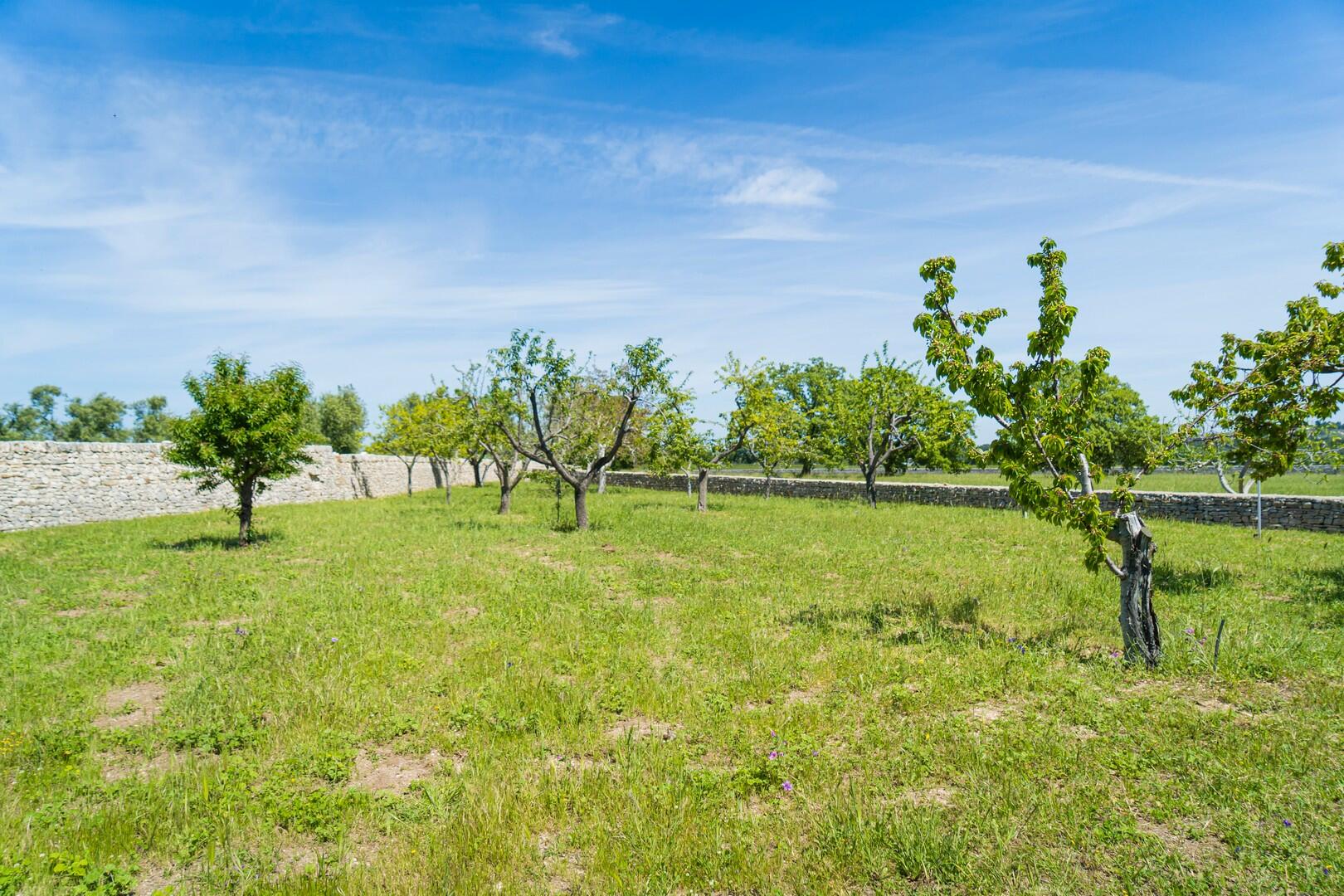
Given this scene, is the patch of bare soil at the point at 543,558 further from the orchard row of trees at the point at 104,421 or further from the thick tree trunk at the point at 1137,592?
the orchard row of trees at the point at 104,421

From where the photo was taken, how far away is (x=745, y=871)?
399 centimetres

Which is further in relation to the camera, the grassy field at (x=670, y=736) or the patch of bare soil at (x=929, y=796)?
the patch of bare soil at (x=929, y=796)

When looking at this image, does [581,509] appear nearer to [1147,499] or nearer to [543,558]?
[543,558]

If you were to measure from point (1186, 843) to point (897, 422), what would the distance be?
23.5 metres

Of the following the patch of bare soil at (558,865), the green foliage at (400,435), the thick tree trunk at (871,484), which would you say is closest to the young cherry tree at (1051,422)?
the patch of bare soil at (558,865)

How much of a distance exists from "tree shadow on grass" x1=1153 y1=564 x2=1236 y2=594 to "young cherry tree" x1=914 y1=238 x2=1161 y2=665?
436cm

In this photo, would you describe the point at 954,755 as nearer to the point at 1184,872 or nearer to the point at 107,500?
the point at 1184,872

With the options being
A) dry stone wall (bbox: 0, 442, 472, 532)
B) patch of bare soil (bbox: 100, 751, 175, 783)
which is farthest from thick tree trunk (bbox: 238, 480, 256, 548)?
patch of bare soil (bbox: 100, 751, 175, 783)

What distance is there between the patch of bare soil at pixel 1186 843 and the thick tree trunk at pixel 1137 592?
3.31 m

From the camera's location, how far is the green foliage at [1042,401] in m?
7.20

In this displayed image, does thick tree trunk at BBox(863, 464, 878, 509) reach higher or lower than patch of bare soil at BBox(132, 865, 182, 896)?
higher

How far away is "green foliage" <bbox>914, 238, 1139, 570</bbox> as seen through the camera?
720cm

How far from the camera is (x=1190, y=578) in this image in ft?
37.2

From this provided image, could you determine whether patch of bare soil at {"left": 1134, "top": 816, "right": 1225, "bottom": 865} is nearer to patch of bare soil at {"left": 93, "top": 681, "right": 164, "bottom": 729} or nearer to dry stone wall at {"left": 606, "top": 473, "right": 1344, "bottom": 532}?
patch of bare soil at {"left": 93, "top": 681, "right": 164, "bottom": 729}
